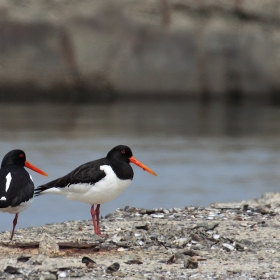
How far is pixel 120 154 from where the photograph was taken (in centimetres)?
633

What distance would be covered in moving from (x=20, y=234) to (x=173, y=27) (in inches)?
470

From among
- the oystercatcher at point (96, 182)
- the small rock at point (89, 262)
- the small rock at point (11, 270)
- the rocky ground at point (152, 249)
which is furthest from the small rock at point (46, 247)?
the oystercatcher at point (96, 182)

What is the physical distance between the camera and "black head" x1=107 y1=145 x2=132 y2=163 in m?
6.28

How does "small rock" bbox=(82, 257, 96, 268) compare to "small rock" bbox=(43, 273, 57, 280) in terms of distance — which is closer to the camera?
"small rock" bbox=(43, 273, 57, 280)

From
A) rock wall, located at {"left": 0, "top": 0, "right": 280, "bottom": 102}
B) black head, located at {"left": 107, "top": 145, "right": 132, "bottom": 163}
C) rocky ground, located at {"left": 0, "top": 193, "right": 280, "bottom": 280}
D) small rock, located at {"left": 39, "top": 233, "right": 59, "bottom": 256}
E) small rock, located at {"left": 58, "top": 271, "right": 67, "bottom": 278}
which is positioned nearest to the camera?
small rock, located at {"left": 58, "top": 271, "right": 67, "bottom": 278}

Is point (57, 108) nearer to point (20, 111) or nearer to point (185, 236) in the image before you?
point (20, 111)

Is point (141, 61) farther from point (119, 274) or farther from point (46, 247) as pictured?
point (119, 274)

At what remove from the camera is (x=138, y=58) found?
1742 cm

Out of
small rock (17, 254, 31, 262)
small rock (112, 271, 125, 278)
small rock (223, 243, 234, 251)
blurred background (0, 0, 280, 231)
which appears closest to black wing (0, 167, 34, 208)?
small rock (17, 254, 31, 262)

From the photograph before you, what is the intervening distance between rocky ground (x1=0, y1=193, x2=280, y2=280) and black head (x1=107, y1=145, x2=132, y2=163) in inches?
22.3

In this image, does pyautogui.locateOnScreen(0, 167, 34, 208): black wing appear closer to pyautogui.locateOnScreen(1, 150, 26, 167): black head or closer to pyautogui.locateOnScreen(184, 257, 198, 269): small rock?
pyautogui.locateOnScreen(1, 150, 26, 167): black head

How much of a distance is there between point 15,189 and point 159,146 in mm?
6902

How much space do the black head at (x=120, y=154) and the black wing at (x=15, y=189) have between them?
88 centimetres

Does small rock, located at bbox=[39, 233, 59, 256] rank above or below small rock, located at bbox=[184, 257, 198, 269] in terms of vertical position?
above
